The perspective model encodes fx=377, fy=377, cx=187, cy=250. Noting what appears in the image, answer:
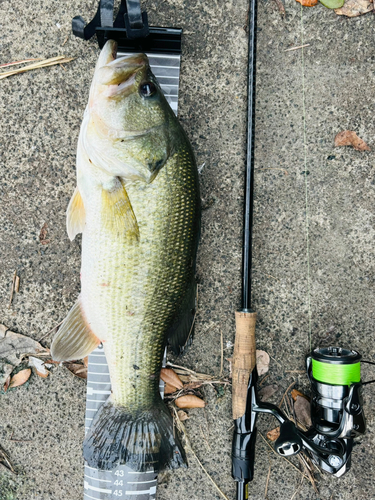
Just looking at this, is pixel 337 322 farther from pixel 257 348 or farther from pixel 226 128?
pixel 226 128

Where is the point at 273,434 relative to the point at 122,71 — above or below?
below

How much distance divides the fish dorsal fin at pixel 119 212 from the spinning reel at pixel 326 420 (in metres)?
1.02

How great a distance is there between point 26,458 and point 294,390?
5.16 ft

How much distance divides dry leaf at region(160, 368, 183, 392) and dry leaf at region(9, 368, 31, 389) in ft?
2.49

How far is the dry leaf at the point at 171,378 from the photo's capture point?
2.12 meters

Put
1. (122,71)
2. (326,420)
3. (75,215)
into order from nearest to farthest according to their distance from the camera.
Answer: (122,71), (75,215), (326,420)

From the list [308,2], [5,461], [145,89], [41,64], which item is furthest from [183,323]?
[308,2]

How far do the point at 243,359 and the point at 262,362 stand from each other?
0.25m

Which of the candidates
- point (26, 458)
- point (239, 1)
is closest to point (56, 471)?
point (26, 458)

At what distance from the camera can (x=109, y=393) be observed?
2086 millimetres

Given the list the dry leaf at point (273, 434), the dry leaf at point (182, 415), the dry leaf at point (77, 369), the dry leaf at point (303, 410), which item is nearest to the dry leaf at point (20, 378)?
the dry leaf at point (77, 369)

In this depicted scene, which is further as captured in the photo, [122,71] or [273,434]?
[273,434]

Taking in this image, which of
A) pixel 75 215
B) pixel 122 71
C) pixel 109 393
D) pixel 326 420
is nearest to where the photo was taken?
pixel 122 71

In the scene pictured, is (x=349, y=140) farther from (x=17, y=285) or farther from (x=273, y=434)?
(x=17, y=285)
